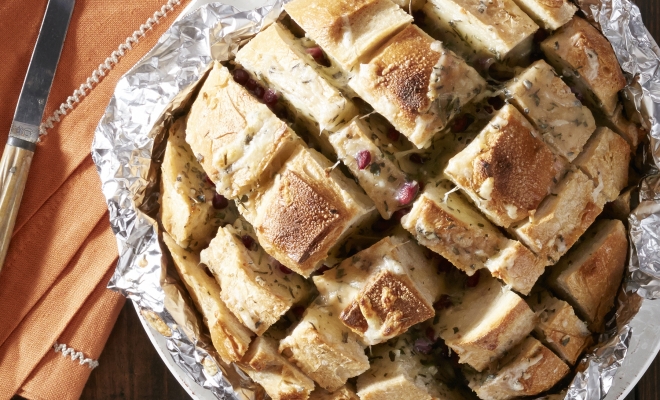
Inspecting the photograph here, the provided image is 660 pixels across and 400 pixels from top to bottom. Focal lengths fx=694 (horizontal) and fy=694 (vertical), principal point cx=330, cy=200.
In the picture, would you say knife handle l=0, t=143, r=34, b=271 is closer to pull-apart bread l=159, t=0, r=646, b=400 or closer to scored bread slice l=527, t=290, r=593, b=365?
pull-apart bread l=159, t=0, r=646, b=400

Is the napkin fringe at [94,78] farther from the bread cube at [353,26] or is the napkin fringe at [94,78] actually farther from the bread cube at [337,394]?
the bread cube at [337,394]

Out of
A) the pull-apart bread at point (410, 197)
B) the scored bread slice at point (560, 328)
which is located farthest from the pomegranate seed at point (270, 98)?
the scored bread slice at point (560, 328)

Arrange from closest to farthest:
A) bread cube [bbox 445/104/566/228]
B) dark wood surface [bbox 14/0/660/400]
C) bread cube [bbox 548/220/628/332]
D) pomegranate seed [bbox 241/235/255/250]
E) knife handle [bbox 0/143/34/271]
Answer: bread cube [bbox 445/104/566/228] → bread cube [bbox 548/220/628/332] → pomegranate seed [bbox 241/235/255/250] → knife handle [bbox 0/143/34/271] → dark wood surface [bbox 14/0/660/400]

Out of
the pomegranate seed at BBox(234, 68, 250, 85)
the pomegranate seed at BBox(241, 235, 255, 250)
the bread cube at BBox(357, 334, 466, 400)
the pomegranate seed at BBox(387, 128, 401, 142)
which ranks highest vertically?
the pomegranate seed at BBox(234, 68, 250, 85)

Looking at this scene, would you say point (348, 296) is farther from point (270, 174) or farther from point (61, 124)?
point (61, 124)

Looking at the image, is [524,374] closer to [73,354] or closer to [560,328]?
[560,328]

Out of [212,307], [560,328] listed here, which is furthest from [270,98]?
[560,328]

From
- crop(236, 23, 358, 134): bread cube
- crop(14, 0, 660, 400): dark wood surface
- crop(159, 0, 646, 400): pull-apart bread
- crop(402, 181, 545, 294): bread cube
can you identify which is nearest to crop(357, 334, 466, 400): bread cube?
crop(159, 0, 646, 400): pull-apart bread
